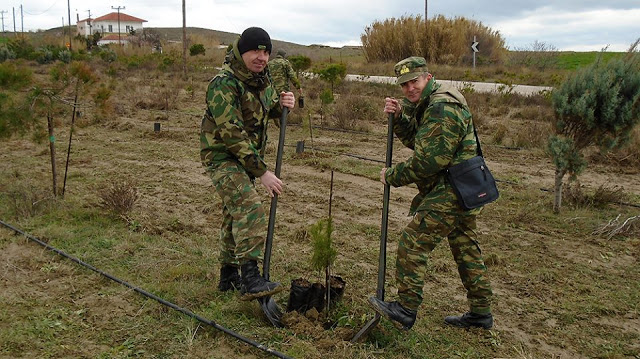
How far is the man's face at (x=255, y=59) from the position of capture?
3658mm

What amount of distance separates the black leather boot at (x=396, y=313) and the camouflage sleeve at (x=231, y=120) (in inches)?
44.9

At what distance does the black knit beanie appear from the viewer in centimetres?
363

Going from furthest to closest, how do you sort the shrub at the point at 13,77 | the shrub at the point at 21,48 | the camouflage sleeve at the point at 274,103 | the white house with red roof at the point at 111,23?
1. the white house with red roof at the point at 111,23
2. the shrub at the point at 21,48
3. the shrub at the point at 13,77
4. the camouflage sleeve at the point at 274,103

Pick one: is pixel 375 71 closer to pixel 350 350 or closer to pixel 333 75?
pixel 333 75

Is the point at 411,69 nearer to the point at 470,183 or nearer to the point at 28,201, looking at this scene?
the point at 470,183

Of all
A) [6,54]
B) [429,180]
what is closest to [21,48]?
[6,54]

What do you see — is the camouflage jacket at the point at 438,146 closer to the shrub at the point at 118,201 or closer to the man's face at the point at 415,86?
the man's face at the point at 415,86

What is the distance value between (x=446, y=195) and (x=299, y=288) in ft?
3.82

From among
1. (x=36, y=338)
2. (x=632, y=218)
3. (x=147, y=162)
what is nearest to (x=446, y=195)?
(x=36, y=338)

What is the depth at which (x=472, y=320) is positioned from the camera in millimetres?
3869

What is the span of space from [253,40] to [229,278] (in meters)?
1.78

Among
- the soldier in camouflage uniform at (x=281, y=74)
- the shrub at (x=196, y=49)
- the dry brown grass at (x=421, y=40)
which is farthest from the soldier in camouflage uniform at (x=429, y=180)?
the shrub at (x=196, y=49)

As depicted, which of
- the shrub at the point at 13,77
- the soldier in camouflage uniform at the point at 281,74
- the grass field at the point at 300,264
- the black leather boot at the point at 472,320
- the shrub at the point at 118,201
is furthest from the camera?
the soldier in camouflage uniform at the point at 281,74

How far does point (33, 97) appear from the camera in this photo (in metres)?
6.25
